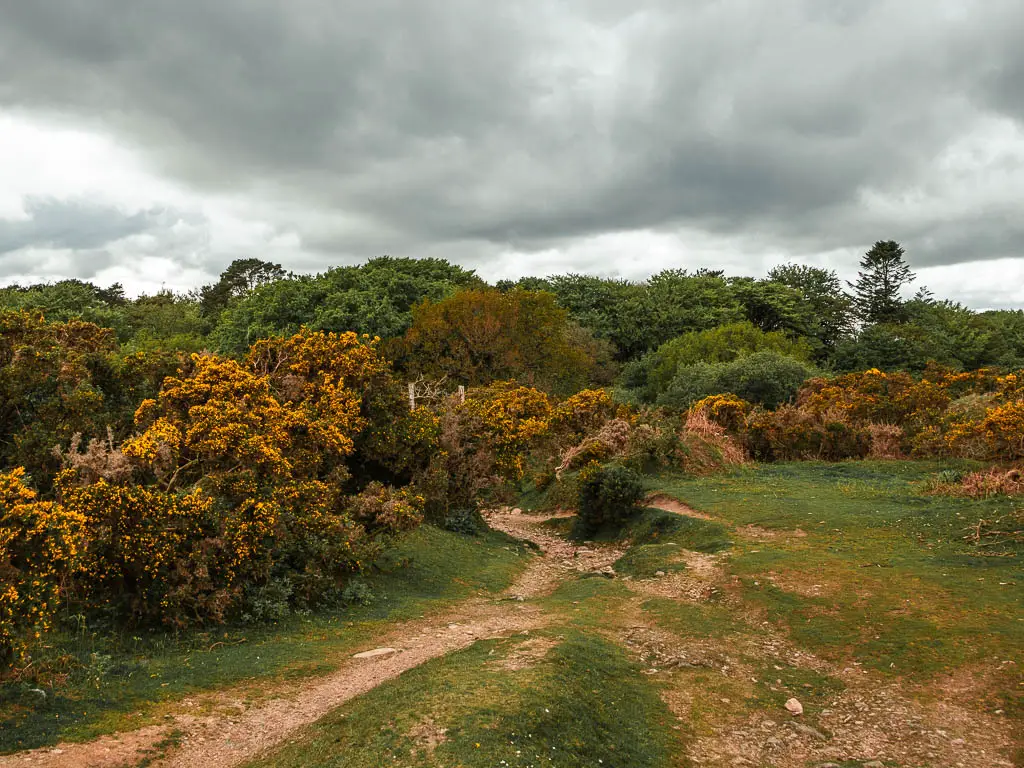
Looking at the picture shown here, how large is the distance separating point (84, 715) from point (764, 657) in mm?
7963

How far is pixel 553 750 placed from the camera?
6.10m

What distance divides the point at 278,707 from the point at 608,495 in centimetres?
1249

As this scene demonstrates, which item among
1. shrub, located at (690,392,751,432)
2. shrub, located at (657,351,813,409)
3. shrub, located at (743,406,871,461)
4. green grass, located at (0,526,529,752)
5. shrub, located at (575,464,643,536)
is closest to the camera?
green grass, located at (0,526,529,752)

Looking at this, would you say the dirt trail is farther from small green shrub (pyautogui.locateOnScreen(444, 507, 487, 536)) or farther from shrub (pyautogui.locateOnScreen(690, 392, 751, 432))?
shrub (pyautogui.locateOnScreen(690, 392, 751, 432))

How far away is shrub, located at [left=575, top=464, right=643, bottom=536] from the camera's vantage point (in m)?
18.5

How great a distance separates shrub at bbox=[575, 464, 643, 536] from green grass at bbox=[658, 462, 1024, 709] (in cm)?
183

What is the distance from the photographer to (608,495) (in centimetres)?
1858

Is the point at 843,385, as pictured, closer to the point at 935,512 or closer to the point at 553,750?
the point at 935,512

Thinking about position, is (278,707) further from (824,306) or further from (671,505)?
(824,306)

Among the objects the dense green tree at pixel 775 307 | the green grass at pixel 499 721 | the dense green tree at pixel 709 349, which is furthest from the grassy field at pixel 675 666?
the dense green tree at pixel 775 307

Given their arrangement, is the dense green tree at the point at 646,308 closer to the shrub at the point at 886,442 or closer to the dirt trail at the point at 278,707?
the shrub at the point at 886,442

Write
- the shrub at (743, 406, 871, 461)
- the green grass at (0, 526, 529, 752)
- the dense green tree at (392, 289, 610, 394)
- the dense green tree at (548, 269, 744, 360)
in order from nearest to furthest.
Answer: the green grass at (0, 526, 529, 752) → the shrub at (743, 406, 871, 461) → the dense green tree at (392, 289, 610, 394) → the dense green tree at (548, 269, 744, 360)

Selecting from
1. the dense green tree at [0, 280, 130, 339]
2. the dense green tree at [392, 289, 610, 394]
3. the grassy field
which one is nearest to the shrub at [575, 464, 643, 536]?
the grassy field

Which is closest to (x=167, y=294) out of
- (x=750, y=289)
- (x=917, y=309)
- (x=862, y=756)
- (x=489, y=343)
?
(x=489, y=343)
